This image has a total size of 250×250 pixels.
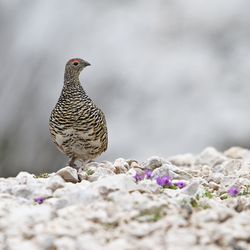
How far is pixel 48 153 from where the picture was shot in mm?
16469

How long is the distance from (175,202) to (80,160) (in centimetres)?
384

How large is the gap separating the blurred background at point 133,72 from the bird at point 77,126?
25.7 feet

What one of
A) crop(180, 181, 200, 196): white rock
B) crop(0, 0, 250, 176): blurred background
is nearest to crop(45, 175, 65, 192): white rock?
crop(180, 181, 200, 196): white rock

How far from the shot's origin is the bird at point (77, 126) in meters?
7.86

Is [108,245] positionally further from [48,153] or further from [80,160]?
[48,153]

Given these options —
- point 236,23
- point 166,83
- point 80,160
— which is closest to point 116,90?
point 166,83

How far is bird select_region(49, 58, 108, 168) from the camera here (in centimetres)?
786

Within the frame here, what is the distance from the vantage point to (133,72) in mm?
18172

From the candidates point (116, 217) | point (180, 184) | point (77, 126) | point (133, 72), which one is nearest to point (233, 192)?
point (180, 184)

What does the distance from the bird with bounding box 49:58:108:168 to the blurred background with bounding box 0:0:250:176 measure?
784 cm

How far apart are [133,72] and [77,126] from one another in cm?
1042

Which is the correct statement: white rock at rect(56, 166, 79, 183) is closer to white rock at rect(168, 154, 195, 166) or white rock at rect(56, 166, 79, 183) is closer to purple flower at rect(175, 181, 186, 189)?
purple flower at rect(175, 181, 186, 189)

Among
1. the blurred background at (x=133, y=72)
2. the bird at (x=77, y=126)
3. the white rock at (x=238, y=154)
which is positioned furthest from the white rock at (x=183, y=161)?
the blurred background at (x=133, y=72)

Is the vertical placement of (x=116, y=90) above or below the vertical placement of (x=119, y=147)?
above
